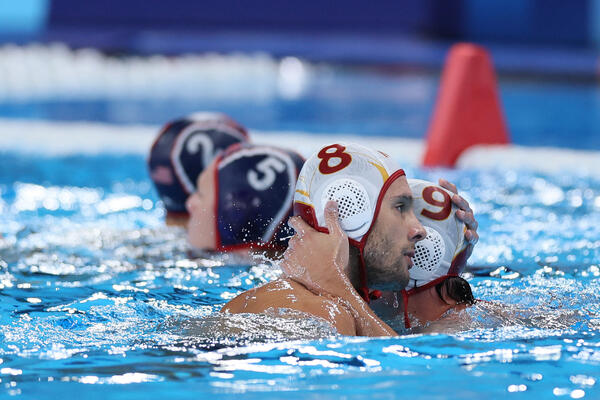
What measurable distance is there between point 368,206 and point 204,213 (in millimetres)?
1164

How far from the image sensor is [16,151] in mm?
6746

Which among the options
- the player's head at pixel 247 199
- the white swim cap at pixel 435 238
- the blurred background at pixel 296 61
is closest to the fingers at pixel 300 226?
the white swim cap at pixel 435 238

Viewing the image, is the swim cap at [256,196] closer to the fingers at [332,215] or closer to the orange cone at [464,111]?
the fingers at [332,215]

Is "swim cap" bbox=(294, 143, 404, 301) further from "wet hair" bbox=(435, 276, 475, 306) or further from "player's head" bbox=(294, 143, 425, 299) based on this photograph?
"wet hair" bbox=(435, 276, 475, 306)

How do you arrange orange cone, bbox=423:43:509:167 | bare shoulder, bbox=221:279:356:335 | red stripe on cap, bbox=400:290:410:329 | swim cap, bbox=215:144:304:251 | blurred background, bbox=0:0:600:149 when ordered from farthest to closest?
blurred background, bbox=0:0:600:149 < orange cone, bbox=423:43:509:167 < swim cap, bbox=215:144:304:251 < red stripe on cap, bbox=400:290:410:329 < bare shoulder, bbox=221:279:356:335

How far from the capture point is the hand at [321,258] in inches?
92.9

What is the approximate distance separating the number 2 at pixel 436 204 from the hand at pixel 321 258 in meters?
0.41

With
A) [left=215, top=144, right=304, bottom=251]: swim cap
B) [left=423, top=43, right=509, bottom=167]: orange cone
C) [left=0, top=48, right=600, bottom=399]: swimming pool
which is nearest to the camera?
[left=0, top=48, right=600, bottom=399]: swimming pool

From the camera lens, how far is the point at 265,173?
3.37 metres

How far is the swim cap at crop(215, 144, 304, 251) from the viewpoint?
3340mm

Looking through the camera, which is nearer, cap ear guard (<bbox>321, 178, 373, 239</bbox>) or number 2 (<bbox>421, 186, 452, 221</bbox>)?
cap ear guard (<bbox>321, 178, 373, 239</bbox>)

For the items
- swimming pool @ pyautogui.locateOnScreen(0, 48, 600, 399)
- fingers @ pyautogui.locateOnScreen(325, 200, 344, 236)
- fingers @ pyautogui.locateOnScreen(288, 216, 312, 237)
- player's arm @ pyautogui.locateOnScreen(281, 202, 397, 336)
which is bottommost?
swimming pool @ pyautogui.locateOnScreen(0, 48, 600, 399)

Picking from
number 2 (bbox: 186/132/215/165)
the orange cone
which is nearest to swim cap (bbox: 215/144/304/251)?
number 2 (bbox: 186/132/215/165)

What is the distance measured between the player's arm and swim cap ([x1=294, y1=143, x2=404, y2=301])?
0.08 ft
